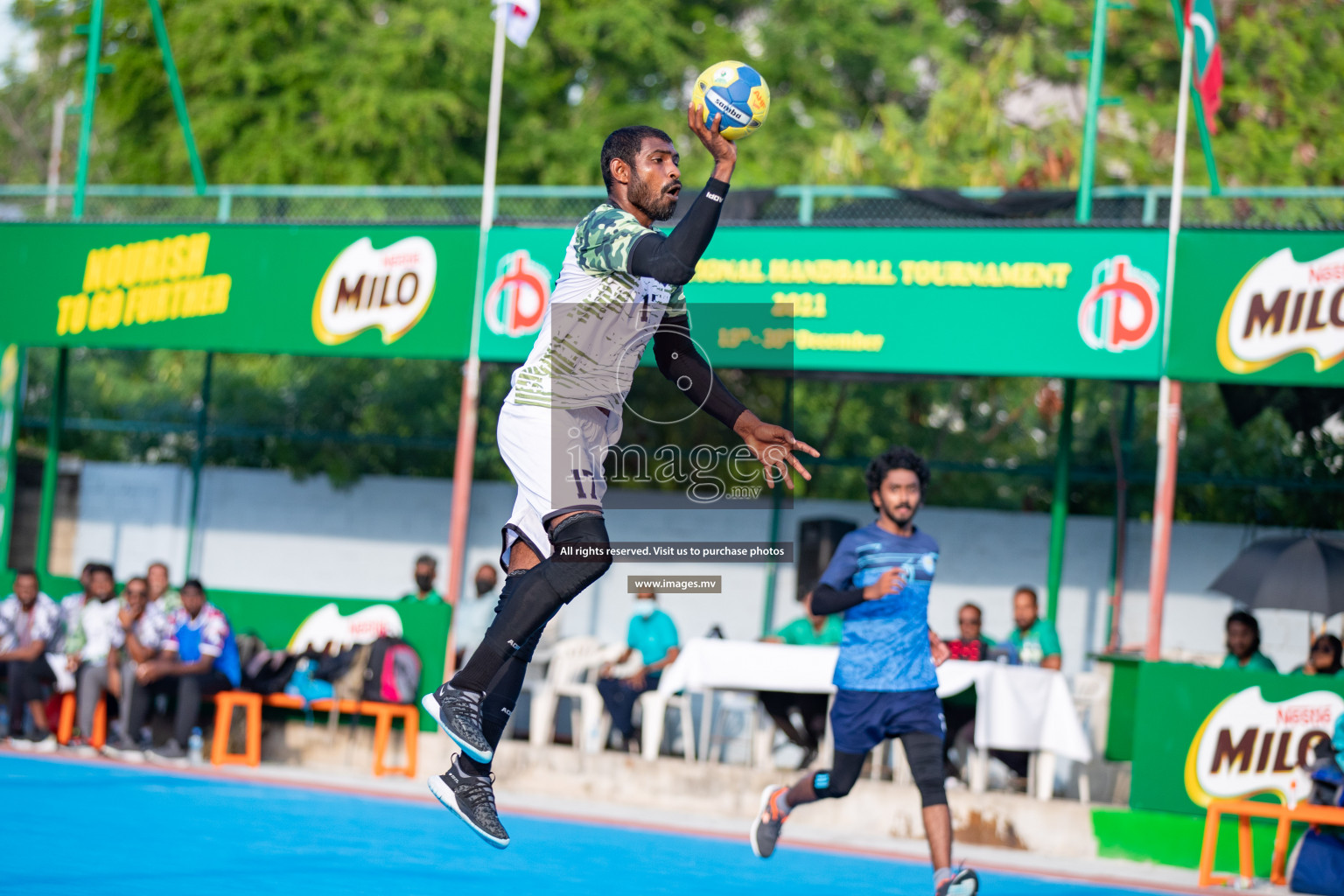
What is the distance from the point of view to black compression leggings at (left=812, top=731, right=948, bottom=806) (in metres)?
7.27

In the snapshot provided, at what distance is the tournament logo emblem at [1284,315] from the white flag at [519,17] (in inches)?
249

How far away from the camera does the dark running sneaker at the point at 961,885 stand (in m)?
6.77

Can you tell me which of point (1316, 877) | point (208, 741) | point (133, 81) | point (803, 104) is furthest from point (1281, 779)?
point (133, 81)

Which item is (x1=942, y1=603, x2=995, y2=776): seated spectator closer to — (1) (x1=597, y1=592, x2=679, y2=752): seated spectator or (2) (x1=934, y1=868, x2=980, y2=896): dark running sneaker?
(1) (x1=597, y1=592, x2=679, y2=752): seated spectator

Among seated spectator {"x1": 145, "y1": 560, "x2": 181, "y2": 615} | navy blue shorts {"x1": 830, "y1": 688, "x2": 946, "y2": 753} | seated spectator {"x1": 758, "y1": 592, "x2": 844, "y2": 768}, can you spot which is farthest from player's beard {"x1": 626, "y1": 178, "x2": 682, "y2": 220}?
seated spectator {"x1": 145, "y1": 560, "x2": 181, "y2": 615}

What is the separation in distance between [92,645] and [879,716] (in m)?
8.06

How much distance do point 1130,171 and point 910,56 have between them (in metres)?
6.18

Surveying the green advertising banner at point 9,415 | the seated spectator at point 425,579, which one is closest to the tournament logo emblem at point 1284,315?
the seated spectator at point 425,579

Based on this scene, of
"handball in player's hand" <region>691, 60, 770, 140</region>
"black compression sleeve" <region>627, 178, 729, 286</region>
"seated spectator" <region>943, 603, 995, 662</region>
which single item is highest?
"handball in player's hand" <region>691, 60, 770, 140</region>

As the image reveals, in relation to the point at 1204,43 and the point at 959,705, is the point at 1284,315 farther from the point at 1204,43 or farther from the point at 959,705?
the point at 959,705

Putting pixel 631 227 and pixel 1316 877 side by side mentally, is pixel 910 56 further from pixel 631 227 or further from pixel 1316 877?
pixel 631 227

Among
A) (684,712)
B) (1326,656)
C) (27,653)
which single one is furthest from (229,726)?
(1326,656)

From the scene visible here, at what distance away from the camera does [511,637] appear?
5.36 m

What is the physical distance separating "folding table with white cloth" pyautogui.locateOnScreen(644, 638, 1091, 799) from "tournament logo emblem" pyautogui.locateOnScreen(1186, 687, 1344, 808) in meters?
0.80
